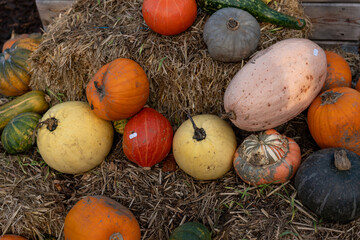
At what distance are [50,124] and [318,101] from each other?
2639mm

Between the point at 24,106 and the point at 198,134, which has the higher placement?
the point at 198,134

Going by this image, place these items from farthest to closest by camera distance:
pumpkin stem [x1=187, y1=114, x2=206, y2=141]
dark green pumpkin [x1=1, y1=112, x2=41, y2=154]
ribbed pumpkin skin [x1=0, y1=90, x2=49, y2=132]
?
ribbed pumpkin skin [x1=0, y1=90, x2=49, y2=132], dark green pumpkin [x1=1, y1=112, x2=41, y2=154], pumpkin stem [x1=187, y1=114, x2=206, y2=141]

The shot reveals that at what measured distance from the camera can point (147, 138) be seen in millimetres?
3316

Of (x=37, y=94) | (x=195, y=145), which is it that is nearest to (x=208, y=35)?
(x=195, y=145)

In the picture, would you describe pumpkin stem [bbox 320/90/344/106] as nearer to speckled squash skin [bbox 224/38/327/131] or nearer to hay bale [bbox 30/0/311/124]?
speckled squash skin [bbox 224/38/327/131]

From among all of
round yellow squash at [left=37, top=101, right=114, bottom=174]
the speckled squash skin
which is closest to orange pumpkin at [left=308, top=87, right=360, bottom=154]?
the speckled squash skin

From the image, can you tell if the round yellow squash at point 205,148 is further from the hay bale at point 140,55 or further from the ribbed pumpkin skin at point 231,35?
the ribbed pumpkin skin at point 231,35

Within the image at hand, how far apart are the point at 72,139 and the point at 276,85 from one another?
80.0 inches

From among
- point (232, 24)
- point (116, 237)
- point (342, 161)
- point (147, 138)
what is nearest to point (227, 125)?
point (147, 138)

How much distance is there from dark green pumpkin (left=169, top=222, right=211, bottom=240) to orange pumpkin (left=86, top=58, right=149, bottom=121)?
1.29m

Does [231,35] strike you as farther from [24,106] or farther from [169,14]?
[24,106]

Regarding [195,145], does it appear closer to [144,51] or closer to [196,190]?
[196,190]

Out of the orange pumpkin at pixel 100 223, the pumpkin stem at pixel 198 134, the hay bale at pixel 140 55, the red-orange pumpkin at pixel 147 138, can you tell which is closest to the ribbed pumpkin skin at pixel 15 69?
the hay bale at pixel 140 55

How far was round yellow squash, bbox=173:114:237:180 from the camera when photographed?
122 inches
